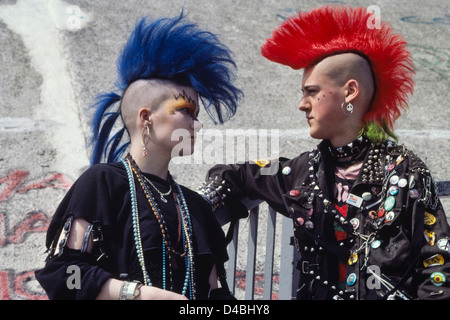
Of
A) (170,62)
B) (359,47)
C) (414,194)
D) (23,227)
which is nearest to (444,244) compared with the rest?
(414,194)

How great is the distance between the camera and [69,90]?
6.98 m

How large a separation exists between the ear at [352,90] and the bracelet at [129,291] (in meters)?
1.51

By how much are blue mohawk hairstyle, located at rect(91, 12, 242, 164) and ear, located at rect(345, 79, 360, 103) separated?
2.06ft

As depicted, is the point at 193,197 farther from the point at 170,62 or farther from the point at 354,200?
the point at 354,200

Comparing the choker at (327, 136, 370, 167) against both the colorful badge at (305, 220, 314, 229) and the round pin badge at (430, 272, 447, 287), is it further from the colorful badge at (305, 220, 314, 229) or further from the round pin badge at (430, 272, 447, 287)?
the round pin badge at (430, 272, 447, 287)

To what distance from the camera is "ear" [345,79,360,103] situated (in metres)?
3.11

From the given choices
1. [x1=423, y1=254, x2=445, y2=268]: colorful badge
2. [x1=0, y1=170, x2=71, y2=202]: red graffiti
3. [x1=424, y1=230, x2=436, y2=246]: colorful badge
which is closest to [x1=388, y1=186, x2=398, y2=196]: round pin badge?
[x1=424, y1=230, x2=436, y2=246]: colorful badge

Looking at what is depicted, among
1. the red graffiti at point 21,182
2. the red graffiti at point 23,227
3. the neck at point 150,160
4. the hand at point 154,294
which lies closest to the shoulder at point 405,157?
the neck at point 150,160

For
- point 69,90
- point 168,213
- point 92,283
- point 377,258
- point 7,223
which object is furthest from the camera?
point 69,90

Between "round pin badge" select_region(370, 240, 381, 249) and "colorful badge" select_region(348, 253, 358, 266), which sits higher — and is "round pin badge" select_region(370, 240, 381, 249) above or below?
above

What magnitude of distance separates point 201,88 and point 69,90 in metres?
4.52

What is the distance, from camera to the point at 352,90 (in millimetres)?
3117

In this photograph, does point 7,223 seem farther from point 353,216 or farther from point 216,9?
point 216,9
